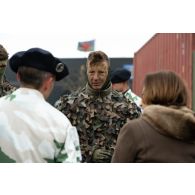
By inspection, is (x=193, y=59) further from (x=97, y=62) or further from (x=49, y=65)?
(x=49, y=65)

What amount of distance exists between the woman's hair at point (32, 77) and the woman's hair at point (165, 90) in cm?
51

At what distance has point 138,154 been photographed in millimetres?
1987

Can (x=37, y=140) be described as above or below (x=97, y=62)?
below

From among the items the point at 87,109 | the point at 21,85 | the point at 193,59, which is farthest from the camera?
the point at 193,59

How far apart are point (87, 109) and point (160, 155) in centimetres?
119

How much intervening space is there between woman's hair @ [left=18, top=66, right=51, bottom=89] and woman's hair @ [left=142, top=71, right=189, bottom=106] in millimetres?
506

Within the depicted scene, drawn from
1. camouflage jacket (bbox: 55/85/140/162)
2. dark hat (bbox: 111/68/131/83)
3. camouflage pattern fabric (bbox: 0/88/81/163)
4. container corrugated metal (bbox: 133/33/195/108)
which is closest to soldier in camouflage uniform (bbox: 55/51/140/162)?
camouflage jacket (bbox: 55/85/140/162)

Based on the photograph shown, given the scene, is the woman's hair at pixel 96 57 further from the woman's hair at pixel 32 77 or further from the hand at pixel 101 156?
the woman's hair at pixel 32 77

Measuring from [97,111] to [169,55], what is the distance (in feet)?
30.5

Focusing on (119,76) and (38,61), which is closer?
(38,61)

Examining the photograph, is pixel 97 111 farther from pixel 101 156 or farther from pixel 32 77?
pixel 32 77

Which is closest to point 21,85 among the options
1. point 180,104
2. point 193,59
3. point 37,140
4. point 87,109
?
point 37,140

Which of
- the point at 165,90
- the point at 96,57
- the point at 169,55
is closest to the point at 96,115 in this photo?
the point at 96,57

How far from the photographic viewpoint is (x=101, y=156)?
9.78 ft
